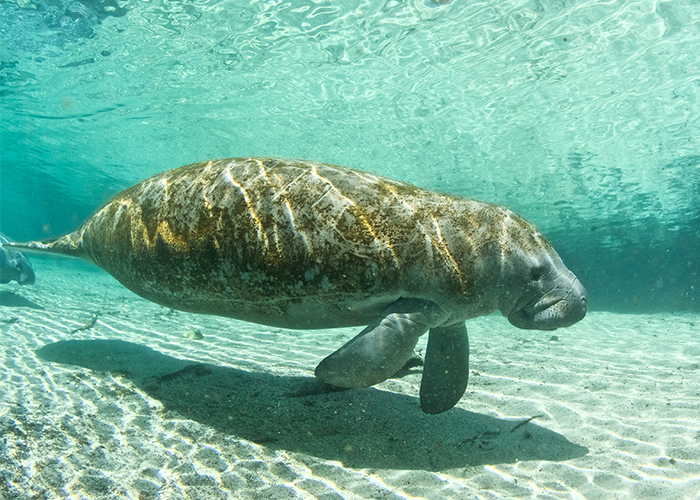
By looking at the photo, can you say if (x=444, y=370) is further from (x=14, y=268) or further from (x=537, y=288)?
(x=14, y=268)

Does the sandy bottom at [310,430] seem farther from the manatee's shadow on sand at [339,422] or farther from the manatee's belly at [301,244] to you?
the manatee's belly at [301,244]

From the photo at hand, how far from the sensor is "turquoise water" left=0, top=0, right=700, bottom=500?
9.20 feet

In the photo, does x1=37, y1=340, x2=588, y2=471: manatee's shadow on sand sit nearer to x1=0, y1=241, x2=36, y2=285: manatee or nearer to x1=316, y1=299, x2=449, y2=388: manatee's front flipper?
x1=316, y1=299, x2=449, y2=388: manatee's front flipper

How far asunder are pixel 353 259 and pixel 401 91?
12.6 meters

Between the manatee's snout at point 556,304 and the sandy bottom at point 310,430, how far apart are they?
0.96 metres

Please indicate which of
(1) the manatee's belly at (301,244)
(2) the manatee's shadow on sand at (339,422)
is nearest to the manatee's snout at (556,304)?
(1) the manatee's belly at (301,244)

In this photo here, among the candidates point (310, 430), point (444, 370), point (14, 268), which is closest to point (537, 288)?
point (444, 370)

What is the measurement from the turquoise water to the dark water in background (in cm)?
9

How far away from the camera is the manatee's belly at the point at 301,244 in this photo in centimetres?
312

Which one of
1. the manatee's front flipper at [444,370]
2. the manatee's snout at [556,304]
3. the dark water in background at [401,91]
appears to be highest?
the dark water in background at [401,91]

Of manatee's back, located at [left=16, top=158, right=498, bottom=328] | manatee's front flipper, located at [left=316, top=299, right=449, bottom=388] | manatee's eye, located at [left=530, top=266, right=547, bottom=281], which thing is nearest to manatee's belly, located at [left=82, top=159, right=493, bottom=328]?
manatee's back, located at [left=16, top=158, right=498, bottom=328]

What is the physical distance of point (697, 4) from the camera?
9.45 meters

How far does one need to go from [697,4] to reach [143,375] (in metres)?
13.1

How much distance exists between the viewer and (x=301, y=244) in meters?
3.15
